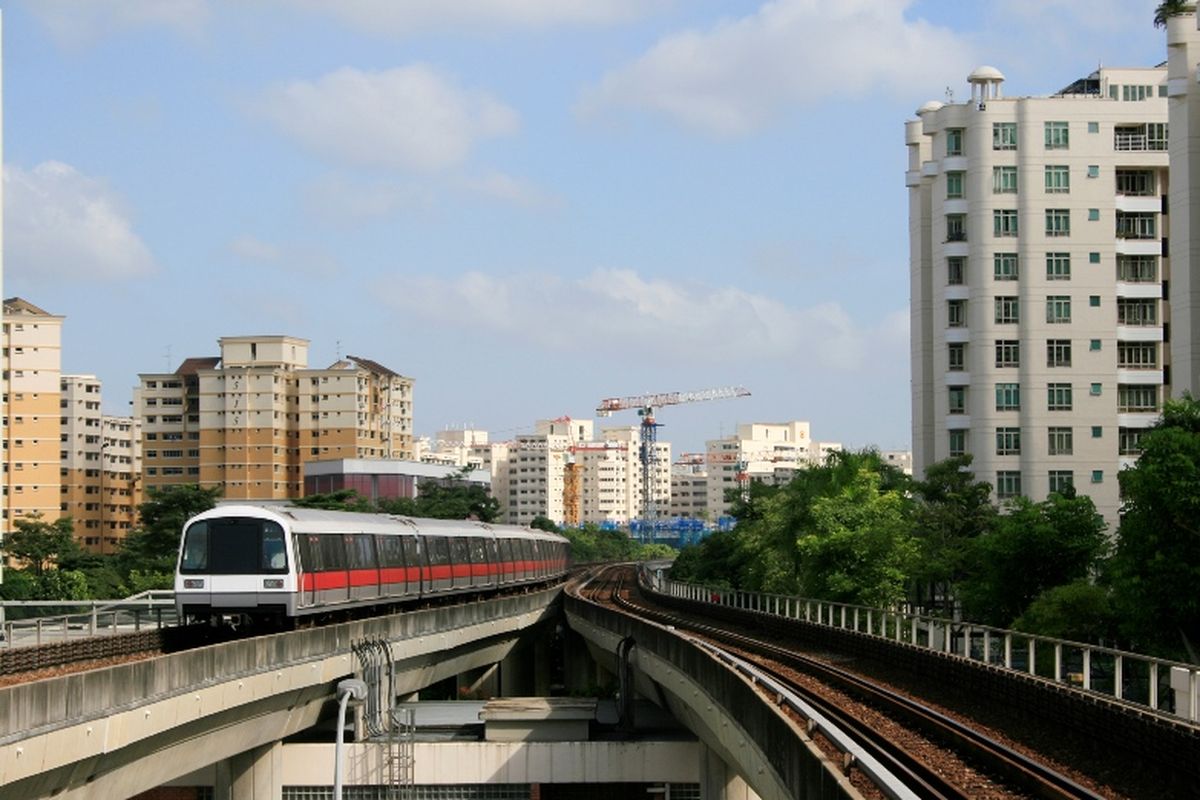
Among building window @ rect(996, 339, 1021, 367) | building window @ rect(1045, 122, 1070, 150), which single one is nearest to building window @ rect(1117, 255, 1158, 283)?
building window @ rect(996, 339, 1021, 367)

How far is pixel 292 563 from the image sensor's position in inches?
1275

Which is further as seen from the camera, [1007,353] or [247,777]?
[1007,353]

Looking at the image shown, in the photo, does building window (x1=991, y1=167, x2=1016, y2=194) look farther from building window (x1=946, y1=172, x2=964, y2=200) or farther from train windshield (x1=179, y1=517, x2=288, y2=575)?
train windshield (x1=179, y1=517, x2=288, y2=575)

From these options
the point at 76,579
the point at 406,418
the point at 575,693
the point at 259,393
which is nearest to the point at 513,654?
the point at 575,693

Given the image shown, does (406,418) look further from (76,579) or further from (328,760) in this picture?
(328,760)

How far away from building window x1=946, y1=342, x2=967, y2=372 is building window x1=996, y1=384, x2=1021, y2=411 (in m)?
2.26

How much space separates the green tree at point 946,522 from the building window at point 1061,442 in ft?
20.2

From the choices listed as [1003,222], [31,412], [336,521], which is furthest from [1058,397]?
[31,412]

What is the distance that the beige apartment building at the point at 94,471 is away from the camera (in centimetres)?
15400

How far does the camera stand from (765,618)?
4500 cm

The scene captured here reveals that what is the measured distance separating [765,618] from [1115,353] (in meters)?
30.6

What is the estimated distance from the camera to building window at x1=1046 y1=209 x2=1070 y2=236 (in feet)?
232

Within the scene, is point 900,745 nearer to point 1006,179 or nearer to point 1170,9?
point 1170,9

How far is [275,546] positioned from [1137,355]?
47.3 m
